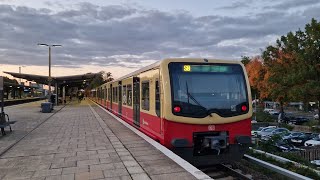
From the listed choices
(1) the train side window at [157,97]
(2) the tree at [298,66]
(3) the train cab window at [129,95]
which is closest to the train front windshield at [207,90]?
(1) the train side window at [157,97]

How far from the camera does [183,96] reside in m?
8.88

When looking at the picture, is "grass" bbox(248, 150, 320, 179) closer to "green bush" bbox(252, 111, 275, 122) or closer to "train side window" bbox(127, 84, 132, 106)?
"train side window" bbox(127, 84, 132, 106)

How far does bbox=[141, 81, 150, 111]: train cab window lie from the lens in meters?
11.1

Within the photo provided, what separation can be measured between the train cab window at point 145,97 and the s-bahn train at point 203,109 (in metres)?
1.37

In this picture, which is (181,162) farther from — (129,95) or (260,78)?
(260,78)

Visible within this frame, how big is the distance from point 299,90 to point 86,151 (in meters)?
34.6

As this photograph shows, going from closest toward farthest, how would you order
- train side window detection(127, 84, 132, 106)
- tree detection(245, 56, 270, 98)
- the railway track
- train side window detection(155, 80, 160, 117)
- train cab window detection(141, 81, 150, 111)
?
the railway track, train side window detection(155, 80, 160, 117), train cab window detection(141, 81, 150, 111), train side window detection(127, 84, 132, 106), tree detection(245, 56, 270, 98)

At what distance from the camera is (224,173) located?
9250 mm

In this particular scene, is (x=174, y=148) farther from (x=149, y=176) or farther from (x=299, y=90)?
(x=299, y=90)

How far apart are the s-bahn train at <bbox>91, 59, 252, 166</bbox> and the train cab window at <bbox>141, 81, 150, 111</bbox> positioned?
137cm

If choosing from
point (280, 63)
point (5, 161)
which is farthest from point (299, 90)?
point (5, 161)

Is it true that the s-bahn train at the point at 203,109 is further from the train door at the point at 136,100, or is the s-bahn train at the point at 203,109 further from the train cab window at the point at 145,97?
the train door at the point at 136,100

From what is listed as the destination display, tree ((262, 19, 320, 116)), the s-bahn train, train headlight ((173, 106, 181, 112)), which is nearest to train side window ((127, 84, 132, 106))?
the s-bahn train

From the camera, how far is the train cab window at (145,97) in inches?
439
